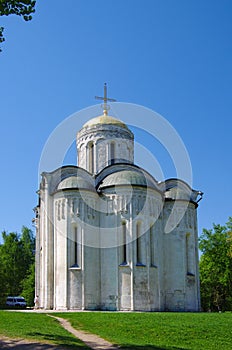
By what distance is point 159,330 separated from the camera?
16891 millimetres

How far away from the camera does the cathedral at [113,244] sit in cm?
2798

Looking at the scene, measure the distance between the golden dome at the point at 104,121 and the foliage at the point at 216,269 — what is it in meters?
14.4

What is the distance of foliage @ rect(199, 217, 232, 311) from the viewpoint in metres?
41.7

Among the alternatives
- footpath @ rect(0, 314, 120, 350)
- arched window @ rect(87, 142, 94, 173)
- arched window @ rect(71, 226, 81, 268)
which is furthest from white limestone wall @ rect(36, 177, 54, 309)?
footpath @ rect(0, 314, 120, 350)

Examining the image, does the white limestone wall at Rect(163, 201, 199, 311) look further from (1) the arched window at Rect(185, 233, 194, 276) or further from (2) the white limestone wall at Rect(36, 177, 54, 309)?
(2) the white limestone wall at Rect(36, 177, 54, 309)

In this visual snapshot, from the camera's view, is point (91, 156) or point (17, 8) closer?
point (17, 8)

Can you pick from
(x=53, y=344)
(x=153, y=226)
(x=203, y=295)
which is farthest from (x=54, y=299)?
(x=203, y=295)

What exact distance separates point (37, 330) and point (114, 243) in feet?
44.8

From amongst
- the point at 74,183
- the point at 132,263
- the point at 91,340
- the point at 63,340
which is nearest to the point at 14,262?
the point at 74,183

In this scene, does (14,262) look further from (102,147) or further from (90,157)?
(102,147)

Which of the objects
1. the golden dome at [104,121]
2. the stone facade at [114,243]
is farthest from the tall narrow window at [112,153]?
the stone facade at [114,243]

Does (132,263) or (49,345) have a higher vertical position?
(132,263)

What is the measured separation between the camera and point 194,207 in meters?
33.4

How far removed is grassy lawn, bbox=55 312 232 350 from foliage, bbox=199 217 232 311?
21789mm
